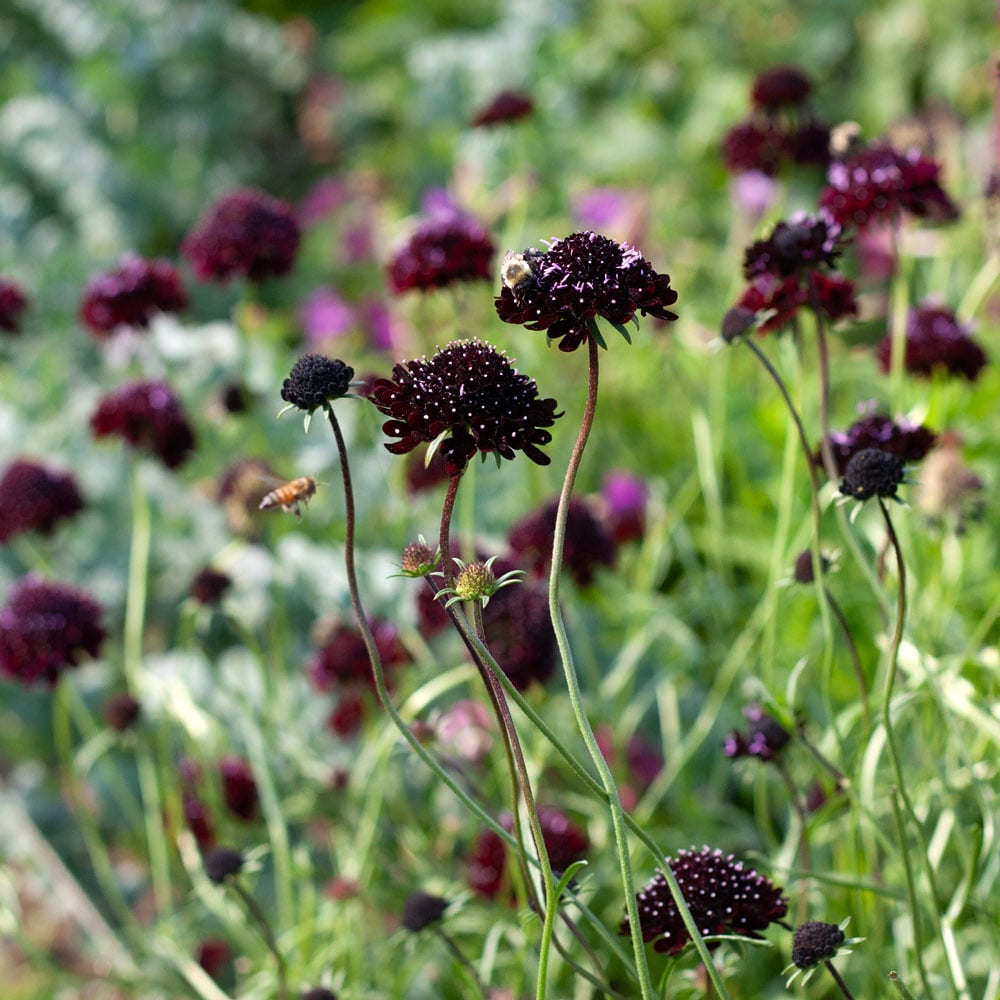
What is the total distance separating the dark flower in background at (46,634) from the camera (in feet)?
5.83

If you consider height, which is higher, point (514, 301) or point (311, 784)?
point (514, 301)

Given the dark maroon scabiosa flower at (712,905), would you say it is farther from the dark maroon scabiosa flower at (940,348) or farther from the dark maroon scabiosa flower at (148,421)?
the dark maroon scabiosa flower at (148,421)

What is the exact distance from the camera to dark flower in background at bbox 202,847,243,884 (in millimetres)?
1364

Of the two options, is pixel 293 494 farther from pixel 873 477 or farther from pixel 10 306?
pixel 10 306

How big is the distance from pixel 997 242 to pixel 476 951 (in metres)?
1.31

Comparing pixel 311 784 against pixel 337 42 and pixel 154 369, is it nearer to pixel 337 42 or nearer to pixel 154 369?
pixel 154 369

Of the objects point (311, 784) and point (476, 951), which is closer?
point (476, 951)

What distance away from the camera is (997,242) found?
176 centimetres

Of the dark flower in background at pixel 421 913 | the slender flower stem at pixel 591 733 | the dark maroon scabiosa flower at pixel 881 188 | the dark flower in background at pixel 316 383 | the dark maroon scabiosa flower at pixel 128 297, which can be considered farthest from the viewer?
the dark maroon scabiosa flower at pixel 128 297

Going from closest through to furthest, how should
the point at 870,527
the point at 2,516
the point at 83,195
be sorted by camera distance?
the point at 2,516 → the point at 870,527 → the point at 83,195

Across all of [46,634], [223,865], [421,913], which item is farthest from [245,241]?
[421,913]

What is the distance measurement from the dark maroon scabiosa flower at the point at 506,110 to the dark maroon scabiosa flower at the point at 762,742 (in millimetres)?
1340

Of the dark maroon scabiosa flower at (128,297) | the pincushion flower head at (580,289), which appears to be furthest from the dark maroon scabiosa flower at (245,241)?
the pincushion flower head at (580,289)

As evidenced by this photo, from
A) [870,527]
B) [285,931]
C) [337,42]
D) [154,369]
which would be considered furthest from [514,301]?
[337,42]
